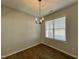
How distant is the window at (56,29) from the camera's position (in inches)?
187

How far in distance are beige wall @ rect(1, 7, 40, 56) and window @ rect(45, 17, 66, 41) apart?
3.36 ft

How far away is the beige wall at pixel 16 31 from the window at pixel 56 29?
1024mm

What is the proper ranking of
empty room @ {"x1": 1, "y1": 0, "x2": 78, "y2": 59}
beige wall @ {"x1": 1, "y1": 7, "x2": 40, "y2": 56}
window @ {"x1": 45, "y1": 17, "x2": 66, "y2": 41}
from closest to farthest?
empty room @ {"x1": 1, "y1": 0, "x2": 78, "y2": 59}
beige wall @ {"x1": 1, "y1": 7, "x2": 40, "y2": 56}
window @ {"x1": 45, "y1": 17, "x2": 66, "y2": 41}

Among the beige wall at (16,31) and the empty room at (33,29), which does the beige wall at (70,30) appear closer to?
the empty room at (33,29)


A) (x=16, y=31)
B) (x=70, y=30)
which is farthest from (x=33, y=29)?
(x=70, y=30)

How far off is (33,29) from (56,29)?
6.49 feet

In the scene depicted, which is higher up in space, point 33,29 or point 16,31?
point 33,29

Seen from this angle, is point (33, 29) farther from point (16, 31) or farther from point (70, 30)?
point (70, 30)

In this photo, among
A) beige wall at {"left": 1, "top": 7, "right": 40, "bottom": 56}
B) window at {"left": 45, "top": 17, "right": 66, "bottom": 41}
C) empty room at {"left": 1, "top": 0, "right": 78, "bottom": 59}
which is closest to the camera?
empty room at {"left": 1, "top": 0, "right": 78, "bottom": 59}

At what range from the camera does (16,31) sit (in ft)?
16.6

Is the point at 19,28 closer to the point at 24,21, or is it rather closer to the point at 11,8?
the point at 24,21

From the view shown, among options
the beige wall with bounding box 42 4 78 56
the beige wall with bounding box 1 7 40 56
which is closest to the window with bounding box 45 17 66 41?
the beige wall with bounding box 42 4 78 56

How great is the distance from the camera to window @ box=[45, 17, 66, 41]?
4.74m

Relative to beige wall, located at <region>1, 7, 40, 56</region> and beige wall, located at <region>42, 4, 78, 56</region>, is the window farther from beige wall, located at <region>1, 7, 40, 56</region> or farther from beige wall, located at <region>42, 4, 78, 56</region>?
beige wall, located at <region>1, 7, 40, 56</region>
